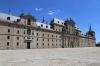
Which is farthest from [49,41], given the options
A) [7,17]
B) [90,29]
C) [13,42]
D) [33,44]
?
[90,29]

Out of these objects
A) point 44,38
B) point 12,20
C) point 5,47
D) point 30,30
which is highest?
point 12,20

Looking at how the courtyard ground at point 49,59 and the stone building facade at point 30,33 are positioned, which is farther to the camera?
the stone building facade at point 30,33

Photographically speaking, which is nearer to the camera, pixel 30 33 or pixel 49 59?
pixel 49 59

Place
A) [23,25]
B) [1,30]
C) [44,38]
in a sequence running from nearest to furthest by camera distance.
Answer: [1,30]
[23,25]
[44,38]

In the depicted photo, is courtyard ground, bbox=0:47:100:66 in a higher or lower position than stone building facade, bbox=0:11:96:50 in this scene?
lower

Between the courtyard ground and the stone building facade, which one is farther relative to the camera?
the stone building facade

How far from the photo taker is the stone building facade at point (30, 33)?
131 feet

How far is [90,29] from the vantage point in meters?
116

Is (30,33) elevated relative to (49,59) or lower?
elevated

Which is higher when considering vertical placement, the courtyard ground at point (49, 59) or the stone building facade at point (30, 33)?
the stone building facade at point (30, 33)

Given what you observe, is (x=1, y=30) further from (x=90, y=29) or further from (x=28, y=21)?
(x=90, y=29)

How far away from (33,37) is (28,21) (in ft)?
26.1

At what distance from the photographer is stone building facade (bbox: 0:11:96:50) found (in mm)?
40075

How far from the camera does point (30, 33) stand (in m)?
47.8
